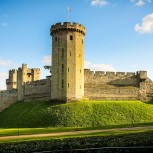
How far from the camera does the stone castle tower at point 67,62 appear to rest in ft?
184

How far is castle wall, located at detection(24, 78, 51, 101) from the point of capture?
61.2 meters

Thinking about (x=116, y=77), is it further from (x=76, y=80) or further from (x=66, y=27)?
(x=66, y=27)

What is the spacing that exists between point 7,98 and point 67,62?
22779 millimetres

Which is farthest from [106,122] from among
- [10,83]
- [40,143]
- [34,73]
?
[10,83]

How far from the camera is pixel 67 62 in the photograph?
5597 centimetres

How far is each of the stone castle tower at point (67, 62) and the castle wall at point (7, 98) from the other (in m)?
17.3

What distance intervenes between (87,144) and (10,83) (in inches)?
2472

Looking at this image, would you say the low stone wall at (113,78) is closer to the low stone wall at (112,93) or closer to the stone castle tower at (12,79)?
the low stone wall at (112,93)

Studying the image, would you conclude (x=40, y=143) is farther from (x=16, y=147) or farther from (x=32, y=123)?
(x=32, y=123)

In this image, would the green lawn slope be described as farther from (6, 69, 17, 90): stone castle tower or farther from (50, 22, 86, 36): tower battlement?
(6, 69, 17, 90): stone castle tower

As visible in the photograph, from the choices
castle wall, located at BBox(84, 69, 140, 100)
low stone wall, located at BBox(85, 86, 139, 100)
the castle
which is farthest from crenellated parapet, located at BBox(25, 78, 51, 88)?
low stone wall, located at BBox(85, 86, 139, 100)

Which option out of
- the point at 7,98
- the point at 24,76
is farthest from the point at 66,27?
the point at 7,98

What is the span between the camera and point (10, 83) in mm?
86625

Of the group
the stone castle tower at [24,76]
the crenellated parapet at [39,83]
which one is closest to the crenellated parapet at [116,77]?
the crenellated parapet at [39,83]
